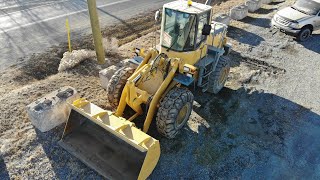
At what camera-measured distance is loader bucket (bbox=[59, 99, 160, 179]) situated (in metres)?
5.78

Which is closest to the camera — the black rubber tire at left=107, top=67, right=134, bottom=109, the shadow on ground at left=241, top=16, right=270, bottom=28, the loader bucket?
the loader bucket

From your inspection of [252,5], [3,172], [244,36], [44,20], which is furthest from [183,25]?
[252,5]

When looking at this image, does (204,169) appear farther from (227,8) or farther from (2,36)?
(227,8)

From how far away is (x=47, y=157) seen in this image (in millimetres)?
6594

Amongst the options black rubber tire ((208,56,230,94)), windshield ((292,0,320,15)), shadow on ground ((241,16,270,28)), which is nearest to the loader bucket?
black rubber tire ((208,56,230,94))

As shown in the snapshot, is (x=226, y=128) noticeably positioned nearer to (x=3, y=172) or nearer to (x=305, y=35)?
(x=3, y=172)

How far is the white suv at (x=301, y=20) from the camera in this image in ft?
43.3

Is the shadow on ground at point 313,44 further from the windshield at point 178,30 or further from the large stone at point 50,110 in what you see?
the large stone at point 50,110

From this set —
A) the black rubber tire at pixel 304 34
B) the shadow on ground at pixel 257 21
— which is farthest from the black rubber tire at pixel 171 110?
the shadow on ground at pixel 257 21

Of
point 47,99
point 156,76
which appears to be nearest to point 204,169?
point 156,76

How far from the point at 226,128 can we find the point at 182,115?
5.02ft

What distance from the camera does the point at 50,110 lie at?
278 inches

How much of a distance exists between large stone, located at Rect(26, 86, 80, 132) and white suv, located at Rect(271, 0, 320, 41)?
10.6 meters

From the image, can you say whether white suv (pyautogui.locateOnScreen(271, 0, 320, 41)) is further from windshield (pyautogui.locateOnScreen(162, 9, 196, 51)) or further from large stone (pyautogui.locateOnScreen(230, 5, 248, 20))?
windshield (pyautogui.locateOnScreen(162, 9, 196, 51))
